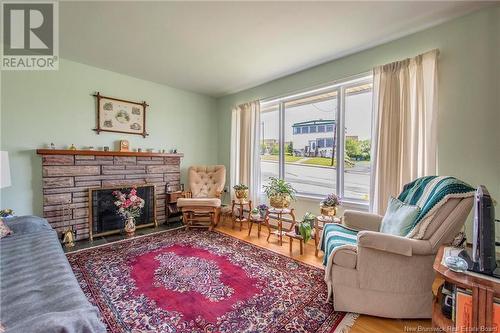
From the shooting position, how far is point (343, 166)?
3.15m

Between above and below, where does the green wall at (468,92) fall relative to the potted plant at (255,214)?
above

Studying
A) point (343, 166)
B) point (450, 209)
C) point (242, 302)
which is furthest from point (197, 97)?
point (450, 209)

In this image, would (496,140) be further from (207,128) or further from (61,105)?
(61,105)

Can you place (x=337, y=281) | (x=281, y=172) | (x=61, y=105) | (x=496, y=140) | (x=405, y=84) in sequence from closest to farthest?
(x=337, y=281) → (x=496, y=140) → (x=405, y=84) → (x=61, y=105) → (x=281, y=172)

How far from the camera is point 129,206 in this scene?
351cm

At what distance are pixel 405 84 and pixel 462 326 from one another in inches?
87.2

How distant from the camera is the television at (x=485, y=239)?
1.21 metres

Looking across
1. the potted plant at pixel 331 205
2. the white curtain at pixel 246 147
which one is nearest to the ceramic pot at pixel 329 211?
the potted plant at pixel 331 205

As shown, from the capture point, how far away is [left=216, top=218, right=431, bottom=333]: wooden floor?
1534 mm

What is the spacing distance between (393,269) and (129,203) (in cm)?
344

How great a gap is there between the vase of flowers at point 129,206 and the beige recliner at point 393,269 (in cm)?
302

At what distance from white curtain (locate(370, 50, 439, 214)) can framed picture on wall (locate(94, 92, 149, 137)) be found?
3610 mm

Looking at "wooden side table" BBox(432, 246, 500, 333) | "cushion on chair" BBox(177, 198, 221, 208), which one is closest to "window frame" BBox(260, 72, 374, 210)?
"cushion on chair" BBox(177, 198, 221, 208)

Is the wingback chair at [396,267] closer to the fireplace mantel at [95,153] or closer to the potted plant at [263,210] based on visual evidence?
the potted plant at [263,210]
